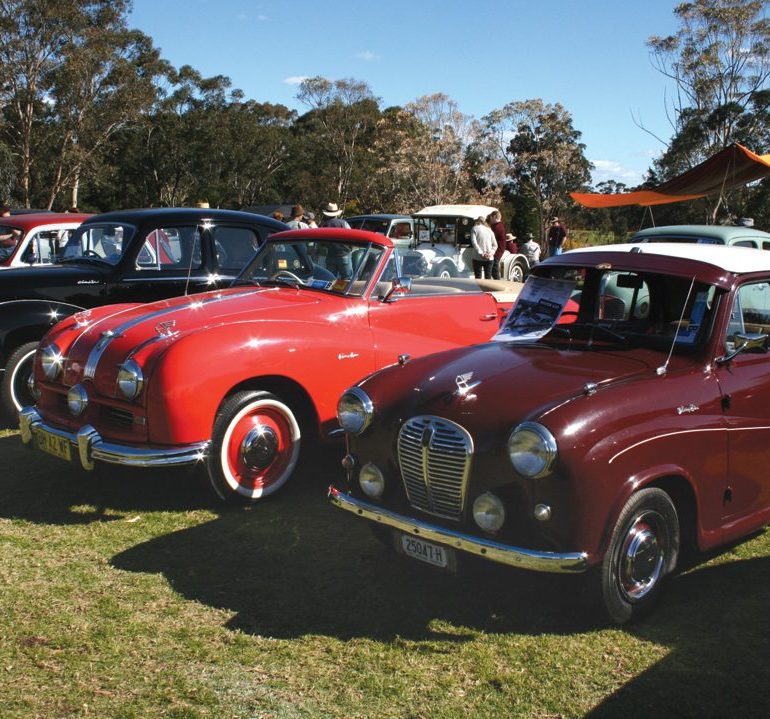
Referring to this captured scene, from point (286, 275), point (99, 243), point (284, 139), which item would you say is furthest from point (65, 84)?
point (286, 275)

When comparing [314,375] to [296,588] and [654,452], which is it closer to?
[296,588]

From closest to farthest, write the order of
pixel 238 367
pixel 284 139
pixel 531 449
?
1. pixel 531 449
2. pixel 238 367
3. pixel 284 139

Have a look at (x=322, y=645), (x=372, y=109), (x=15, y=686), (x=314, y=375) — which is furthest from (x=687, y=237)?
(x=372, y=109)

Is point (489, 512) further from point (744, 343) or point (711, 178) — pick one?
point (711, 178)

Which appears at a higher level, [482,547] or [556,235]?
[556,235]

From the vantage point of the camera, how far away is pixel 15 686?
11.0ft

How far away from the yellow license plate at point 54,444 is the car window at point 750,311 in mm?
4088

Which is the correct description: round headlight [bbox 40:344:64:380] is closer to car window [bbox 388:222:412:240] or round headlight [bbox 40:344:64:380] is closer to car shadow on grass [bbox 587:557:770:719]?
car shadow on grass [bbox 587:557:770:719]

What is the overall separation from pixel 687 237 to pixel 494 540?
816 centimetres

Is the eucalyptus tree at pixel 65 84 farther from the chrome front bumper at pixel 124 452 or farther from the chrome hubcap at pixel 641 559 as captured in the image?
the chrome hubcap at pixel 641 559

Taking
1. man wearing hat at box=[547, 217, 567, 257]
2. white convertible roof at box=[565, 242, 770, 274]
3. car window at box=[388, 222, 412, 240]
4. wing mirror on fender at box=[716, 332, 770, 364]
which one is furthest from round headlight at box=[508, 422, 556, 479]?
car window at box=[388, 222, 412, 240]

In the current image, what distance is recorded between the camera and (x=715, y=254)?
15.2 feet

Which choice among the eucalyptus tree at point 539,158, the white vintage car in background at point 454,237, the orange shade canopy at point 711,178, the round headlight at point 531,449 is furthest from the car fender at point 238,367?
the eucalyptus tree at point 539,158

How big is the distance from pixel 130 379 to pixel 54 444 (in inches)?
33.0
